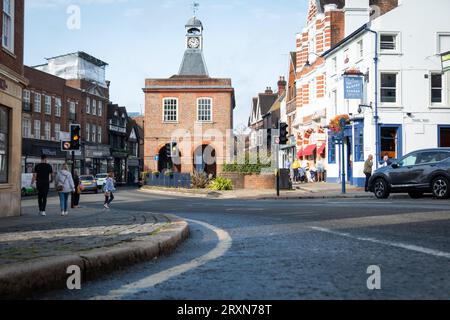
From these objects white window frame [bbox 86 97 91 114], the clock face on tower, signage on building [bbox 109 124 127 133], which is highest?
the clock face on tower

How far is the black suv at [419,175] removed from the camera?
17797 millimetres

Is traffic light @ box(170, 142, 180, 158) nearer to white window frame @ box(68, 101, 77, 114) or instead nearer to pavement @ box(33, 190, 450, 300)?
white window frame @ box(68, 101, 77, 114)

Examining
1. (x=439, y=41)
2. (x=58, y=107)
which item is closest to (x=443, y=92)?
(x=439, y=41)

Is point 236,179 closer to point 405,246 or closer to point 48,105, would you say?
point 405,246

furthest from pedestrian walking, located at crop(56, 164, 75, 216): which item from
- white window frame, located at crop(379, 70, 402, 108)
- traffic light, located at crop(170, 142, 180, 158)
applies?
traffic light, located at crop(170, 142, 180, 158)

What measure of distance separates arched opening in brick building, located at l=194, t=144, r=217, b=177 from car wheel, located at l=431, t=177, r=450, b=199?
104 ft

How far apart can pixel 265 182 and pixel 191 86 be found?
22.4 m

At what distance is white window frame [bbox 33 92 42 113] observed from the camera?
53188 mm

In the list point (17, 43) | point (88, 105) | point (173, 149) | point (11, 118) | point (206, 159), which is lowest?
point (206, 159)

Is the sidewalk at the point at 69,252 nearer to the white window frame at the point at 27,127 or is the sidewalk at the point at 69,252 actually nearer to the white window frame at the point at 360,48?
the white window frame at the point at 360,48

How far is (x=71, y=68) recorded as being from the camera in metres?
67.3

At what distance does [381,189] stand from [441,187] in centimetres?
255

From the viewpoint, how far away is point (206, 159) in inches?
2005

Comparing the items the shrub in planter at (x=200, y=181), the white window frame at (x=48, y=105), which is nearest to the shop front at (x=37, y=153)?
the white window frame at (x=48, y=105)
